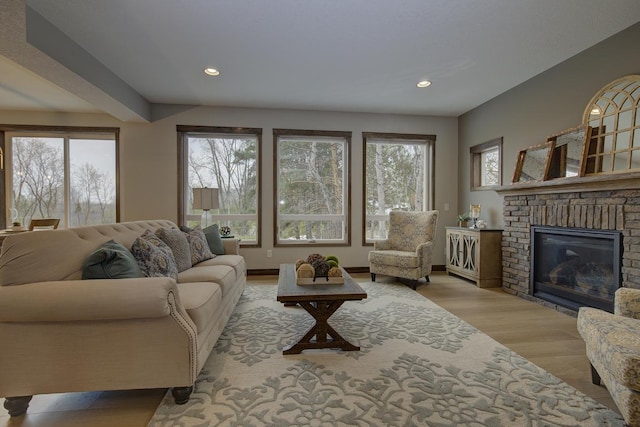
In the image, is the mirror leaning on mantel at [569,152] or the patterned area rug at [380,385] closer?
the patterned area rug at [380,385]

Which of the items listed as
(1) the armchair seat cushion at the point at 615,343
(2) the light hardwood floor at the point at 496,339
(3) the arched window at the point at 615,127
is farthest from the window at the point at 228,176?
(3) the arched window at the point at 615,127

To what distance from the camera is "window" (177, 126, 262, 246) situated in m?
4.67

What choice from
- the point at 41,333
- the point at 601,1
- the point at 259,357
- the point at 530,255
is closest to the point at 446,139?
the point at 530,255

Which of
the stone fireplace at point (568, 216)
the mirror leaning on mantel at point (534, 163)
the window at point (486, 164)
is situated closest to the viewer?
the stone fireplace at point (568, 216)

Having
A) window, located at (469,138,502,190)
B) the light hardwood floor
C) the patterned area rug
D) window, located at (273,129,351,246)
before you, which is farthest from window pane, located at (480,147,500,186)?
the patterned area rug

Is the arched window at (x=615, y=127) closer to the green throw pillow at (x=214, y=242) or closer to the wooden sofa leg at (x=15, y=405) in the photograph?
the green throw pillow at (x=214, y=242)

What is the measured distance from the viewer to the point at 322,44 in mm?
2814

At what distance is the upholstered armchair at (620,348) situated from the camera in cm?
129

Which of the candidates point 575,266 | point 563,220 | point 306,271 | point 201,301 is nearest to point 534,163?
point 563,220

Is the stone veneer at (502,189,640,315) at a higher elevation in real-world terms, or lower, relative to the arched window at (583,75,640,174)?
lower

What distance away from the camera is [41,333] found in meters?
1.46

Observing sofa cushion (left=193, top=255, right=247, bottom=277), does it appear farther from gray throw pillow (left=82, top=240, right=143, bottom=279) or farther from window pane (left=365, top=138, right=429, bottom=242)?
window pane (left=365, top=138, right=429, bottom=242)

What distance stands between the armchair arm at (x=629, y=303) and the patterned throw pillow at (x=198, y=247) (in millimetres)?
3301

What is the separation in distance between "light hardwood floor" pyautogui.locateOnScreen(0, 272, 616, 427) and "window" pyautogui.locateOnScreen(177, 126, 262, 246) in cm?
282
